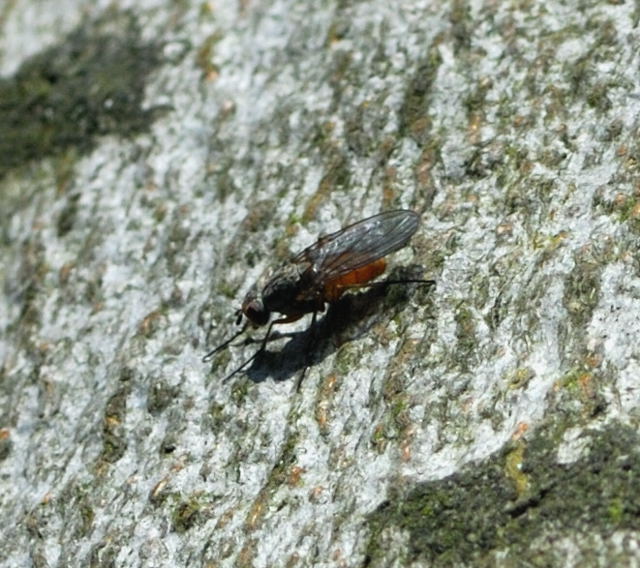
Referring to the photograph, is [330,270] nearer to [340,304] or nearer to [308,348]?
[340,304]

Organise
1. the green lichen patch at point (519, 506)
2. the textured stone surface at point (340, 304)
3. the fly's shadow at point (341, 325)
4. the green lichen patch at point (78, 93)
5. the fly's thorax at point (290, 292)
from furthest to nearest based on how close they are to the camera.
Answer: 1. the green lichen patch at point (78, 93)
2. the fly's thorax at point (290, 292)
3. the fly's shadow at point (341, 325)
4. the textured stone surface at point (340, 304)
5. the green lichen patch at point (519, 506)

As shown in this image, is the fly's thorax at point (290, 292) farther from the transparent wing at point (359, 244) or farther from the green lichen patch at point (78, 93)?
the green lichen patch at point (78, 93)

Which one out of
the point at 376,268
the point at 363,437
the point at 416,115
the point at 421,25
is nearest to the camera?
the point at 363,437

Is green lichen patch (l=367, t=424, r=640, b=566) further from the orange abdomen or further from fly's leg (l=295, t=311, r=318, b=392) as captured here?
the orange abdomen

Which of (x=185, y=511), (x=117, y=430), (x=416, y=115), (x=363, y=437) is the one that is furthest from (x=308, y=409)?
(x=416, y=115)

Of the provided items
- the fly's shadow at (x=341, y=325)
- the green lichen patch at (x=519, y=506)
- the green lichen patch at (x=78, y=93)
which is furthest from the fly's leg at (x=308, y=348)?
the green lichen patch at (x=78, y=93)

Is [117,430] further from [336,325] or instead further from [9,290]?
[9,290]

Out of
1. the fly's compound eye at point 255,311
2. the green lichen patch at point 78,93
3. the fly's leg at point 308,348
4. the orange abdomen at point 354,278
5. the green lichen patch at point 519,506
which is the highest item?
the green lichen patch at point 78,93

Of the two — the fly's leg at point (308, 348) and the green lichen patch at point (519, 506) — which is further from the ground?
the green lichen patch at point (519, 506)
